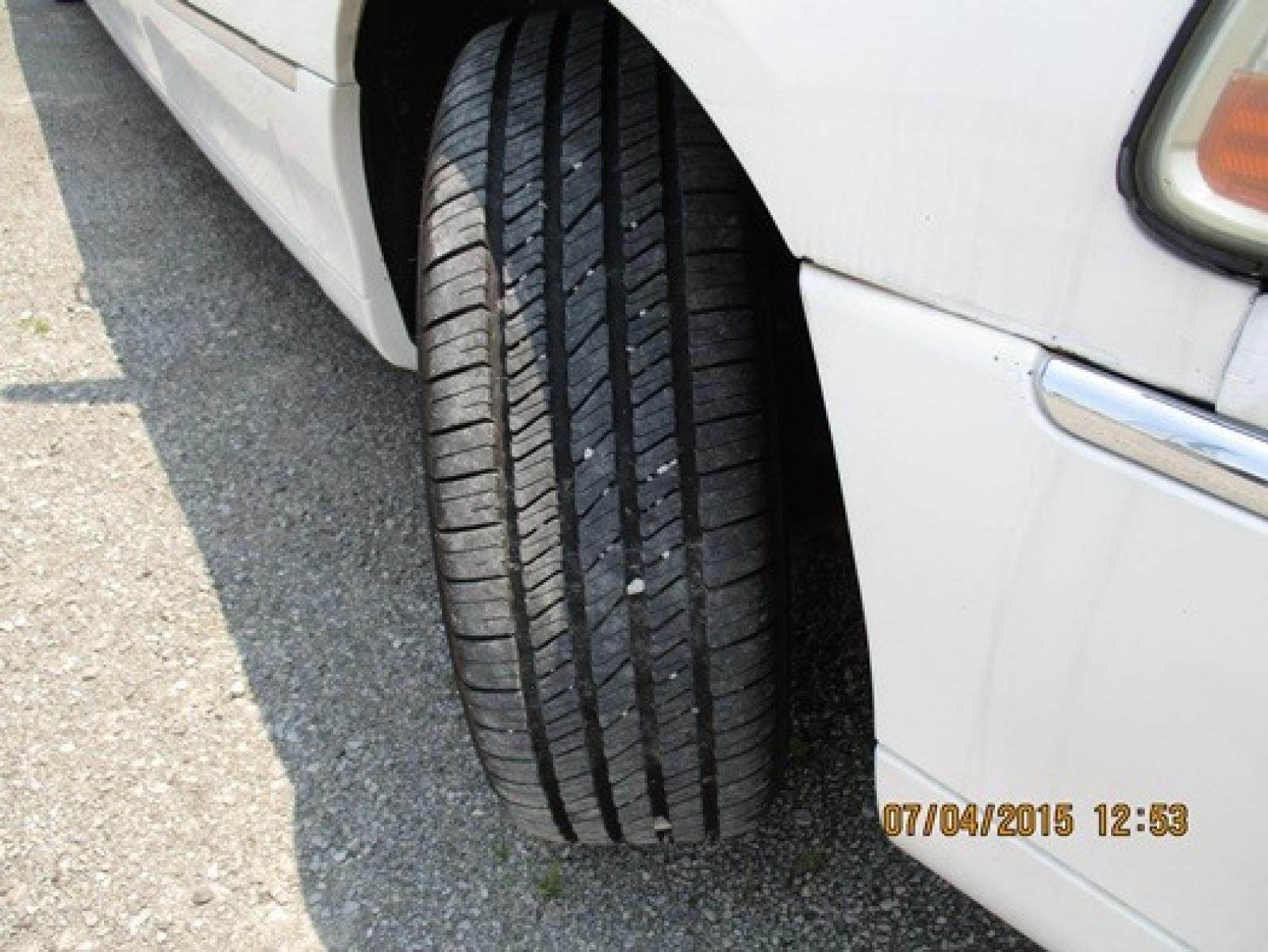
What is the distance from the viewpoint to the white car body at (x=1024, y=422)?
743mm

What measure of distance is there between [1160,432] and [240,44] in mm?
1593

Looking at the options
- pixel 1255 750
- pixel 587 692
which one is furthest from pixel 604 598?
pixel 1255 750

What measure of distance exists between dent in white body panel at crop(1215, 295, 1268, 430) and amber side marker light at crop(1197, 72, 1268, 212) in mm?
69

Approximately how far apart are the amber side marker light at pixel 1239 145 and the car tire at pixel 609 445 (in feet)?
1.75

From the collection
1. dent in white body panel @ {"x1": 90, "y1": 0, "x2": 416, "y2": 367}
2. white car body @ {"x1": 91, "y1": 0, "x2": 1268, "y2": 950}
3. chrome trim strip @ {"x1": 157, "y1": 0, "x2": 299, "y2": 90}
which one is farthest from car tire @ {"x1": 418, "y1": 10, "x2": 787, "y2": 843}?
chrome trim strip @ {"x1": 157, "y1": 0, "x2": 299, "y2": 90}

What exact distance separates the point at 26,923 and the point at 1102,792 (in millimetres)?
1246

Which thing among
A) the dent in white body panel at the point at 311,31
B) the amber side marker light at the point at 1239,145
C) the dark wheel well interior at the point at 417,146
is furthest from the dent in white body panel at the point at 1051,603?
the dent in white body panel at the point at 311,31

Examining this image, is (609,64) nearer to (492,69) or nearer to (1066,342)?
(492,69)

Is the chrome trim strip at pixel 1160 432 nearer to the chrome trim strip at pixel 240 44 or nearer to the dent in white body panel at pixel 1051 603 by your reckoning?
the dent in white body panel at pixel 1051 603

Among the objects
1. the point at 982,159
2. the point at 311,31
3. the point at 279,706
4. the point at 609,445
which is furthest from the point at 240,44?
the point at 982,159

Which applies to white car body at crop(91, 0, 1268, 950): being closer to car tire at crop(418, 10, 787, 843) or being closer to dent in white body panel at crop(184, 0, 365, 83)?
car tire at crop(418, 10, 787, 843)

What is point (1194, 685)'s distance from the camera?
0.79 m

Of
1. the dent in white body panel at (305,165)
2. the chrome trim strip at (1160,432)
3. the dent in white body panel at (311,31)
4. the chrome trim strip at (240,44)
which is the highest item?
the chrome trim strip at (1160,432)

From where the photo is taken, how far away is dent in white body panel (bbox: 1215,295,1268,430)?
0.71 metres
